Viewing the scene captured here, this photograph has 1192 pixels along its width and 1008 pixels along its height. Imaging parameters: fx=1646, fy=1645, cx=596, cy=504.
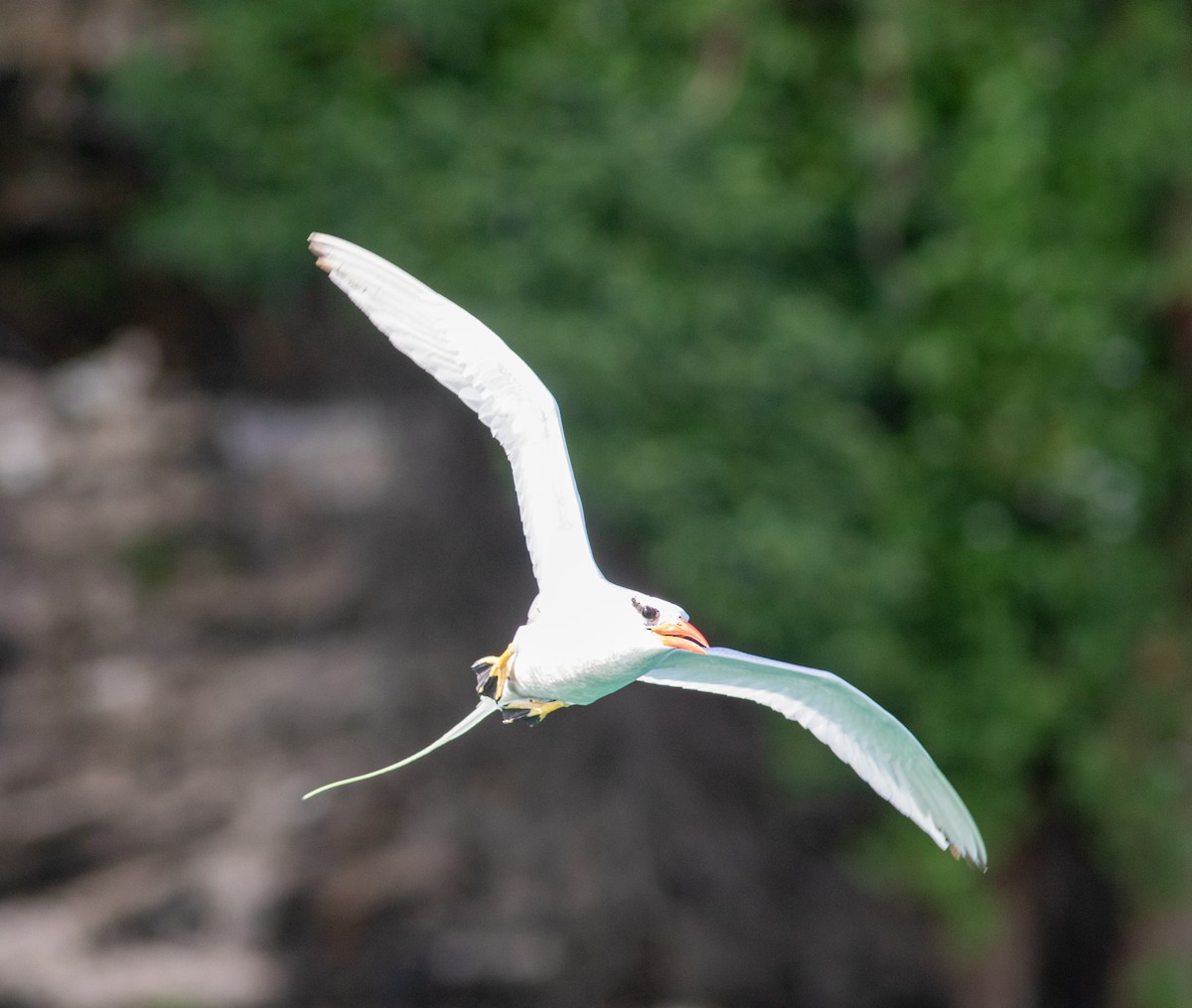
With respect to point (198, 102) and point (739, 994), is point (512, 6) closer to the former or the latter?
point (198, 102)

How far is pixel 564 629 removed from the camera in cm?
299

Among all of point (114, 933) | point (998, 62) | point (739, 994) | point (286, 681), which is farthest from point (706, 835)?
point (998, 62)

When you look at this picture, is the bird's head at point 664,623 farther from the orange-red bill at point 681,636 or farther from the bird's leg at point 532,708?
the bird's leg at point 532,708

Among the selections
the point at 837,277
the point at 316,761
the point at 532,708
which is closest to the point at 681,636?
the point at 532,708

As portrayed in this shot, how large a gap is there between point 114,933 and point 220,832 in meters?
0.65

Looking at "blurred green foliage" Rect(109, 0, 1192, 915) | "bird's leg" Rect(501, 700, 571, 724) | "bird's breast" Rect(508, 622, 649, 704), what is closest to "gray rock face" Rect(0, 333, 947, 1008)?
"blurred green foliage" Rect(109, 0, 1192, 915)

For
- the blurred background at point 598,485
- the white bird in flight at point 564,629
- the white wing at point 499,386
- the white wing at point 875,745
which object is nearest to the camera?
the white bird in flight at point 564,629

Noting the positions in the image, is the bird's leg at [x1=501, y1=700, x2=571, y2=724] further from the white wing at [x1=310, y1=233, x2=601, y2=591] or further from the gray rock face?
the gray rock face

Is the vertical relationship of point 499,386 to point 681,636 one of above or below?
above

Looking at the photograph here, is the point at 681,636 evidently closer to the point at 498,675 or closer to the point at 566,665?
the point at 566,665

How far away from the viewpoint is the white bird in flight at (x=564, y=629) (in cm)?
291

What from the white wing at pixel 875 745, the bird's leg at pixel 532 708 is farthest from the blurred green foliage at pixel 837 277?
the bird's leg at pixel 532 708

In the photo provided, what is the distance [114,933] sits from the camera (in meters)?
7.38

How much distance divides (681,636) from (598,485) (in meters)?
4.99
